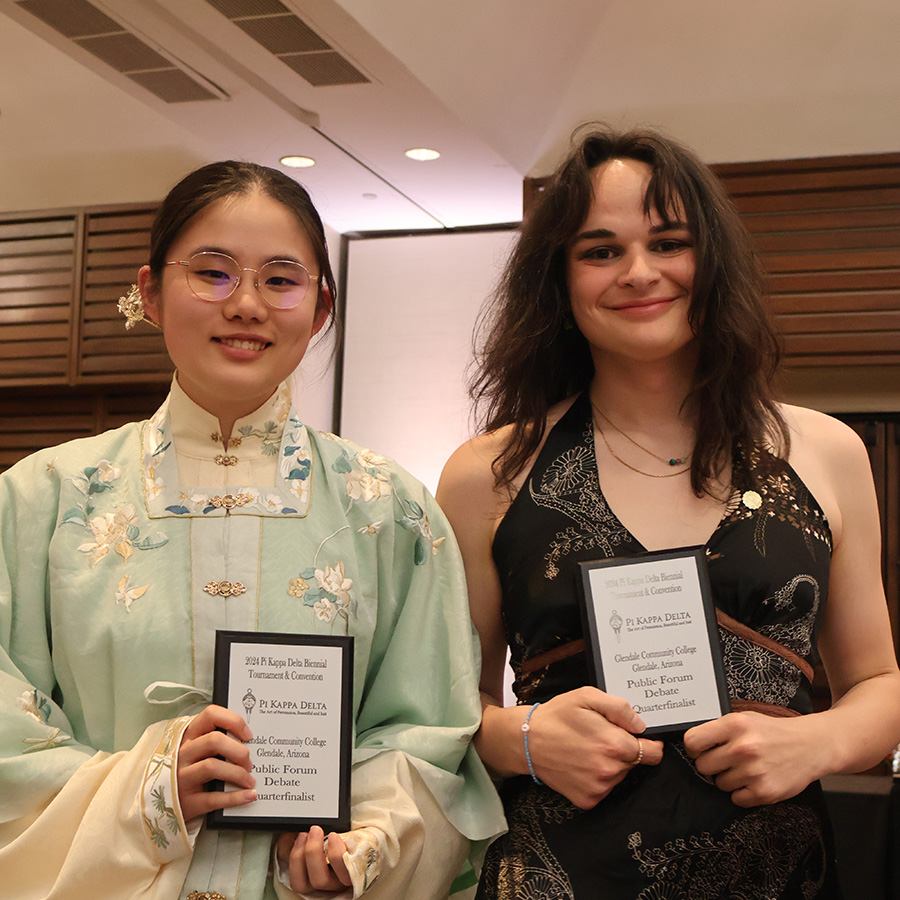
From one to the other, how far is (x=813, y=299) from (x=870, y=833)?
2.60m

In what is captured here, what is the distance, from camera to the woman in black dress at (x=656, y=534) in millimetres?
1559

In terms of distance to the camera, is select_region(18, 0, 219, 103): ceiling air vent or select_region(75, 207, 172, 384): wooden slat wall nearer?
select_region(18, 0, 219, 103): ceiling air vent

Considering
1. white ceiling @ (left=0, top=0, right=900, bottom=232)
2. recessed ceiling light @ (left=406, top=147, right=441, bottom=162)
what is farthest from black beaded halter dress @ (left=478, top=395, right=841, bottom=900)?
recessed ceiling light @ (left=406, top=147, right=441, bottom=162)

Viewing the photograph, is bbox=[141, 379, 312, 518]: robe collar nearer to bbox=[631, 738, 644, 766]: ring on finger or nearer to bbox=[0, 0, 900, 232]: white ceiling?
bbox=[631, 738, 644, 766]: ring on finger

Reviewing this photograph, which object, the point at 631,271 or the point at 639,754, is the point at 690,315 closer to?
the point at 631,271

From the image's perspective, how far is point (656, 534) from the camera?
171 centimetres

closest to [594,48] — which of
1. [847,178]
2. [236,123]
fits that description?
[847,178]

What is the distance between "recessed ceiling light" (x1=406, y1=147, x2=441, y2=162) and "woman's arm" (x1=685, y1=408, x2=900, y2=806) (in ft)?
10.7

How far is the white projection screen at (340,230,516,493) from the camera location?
5.60m

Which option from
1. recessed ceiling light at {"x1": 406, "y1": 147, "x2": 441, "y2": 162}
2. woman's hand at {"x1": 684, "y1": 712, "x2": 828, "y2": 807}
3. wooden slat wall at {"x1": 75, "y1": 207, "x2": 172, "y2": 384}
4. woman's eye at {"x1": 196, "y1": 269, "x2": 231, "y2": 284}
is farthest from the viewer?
wooden slat wall at {"x1": 75, "y1": 207, "x2": 172, "y2": 384}

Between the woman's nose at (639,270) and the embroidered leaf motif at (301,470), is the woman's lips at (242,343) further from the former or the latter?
the woman's nose at (639,270)

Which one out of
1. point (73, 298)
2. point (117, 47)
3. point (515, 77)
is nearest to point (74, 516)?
point (117, 47)

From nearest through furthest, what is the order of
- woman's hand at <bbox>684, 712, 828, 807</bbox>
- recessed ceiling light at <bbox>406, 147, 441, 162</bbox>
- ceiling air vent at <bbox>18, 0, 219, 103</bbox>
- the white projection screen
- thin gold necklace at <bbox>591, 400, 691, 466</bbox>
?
1. woman's hand at <bbox>684, 712, 828, 807</bbox>
2. thin gold necklace at <bbox>591, 400, 691, 466</bbox>
3. ceiling air vent at <bbox>18, 0, 219, 103</bbox>
4. recessed ceiling light at <bbox>406, 147, 441, 162</bbox>
5. the white projection screen

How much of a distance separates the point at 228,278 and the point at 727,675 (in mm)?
906
